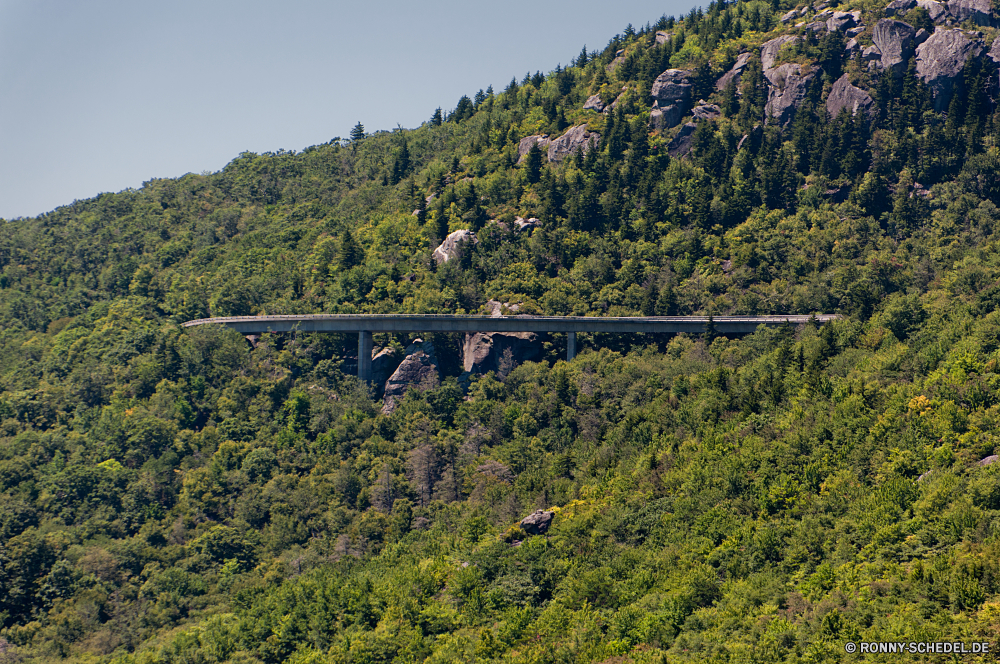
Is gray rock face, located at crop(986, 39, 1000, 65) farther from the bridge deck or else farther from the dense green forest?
the bridge deck

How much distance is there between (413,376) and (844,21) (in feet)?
266

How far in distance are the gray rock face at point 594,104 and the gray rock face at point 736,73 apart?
16881 mm

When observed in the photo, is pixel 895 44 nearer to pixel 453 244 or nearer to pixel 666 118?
pixel 666 118

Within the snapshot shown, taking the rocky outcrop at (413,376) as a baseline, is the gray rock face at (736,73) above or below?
above

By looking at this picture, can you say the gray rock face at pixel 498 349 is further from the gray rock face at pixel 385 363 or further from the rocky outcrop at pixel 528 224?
the rocky outcrop at pixel 528 224

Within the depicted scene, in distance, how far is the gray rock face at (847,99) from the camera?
138 m

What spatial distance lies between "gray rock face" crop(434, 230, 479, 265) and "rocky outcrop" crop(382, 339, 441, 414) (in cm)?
1930

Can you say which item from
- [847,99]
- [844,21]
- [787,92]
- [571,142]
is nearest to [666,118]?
[571,142]

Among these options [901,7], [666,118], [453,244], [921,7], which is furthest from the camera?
[666,118]

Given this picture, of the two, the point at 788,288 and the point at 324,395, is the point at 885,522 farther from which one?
the point at 324,395

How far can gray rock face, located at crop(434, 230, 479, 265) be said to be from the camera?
134125 millimetres

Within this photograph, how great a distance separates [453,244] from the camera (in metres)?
135

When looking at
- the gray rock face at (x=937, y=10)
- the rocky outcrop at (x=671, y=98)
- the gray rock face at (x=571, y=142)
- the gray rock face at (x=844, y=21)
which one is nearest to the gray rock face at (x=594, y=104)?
the gray rock face at (x=571, y=142)

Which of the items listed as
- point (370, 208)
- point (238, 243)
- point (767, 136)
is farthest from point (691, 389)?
point (238, 243)
